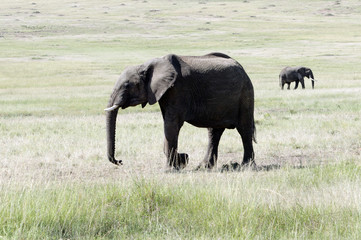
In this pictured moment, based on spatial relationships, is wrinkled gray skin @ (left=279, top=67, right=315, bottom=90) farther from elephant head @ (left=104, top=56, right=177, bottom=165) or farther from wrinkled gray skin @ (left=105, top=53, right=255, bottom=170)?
elephant head @ (left=104, top=56, right=177, bottom=165)

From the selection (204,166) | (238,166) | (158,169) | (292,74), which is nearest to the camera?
(238,166)

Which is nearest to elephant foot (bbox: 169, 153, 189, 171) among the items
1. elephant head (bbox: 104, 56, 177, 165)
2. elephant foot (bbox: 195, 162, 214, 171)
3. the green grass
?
elephant foot (bbox: 195, 162, 214, 171)

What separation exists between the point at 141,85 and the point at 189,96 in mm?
879

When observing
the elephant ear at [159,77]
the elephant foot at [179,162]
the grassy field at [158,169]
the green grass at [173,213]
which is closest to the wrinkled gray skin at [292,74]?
the grassy field at [158,169]

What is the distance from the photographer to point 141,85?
11.1 m

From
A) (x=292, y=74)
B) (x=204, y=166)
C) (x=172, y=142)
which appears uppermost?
(x=172, y=142)

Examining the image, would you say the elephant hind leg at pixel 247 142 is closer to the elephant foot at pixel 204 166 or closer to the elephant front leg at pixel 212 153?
the elephant front leg at pixel 212 153

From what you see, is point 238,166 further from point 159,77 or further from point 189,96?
point 159,77

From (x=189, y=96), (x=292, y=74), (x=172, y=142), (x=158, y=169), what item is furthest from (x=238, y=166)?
(x=292, y=74)

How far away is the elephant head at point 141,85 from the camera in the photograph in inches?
422

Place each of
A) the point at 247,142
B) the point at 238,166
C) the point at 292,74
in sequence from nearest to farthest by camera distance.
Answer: the point at 238,166
the point at 247,142
the point at 292,74

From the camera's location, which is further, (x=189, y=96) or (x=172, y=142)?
(x=189, y=96)

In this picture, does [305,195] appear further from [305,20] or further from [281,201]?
[305,20]

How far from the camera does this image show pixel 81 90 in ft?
108
